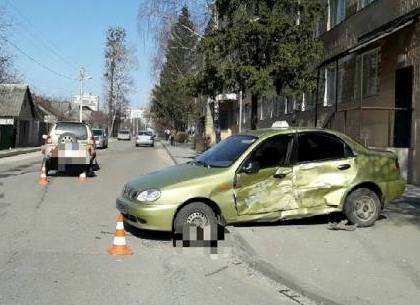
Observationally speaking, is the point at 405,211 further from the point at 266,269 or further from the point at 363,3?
the point at 363,3

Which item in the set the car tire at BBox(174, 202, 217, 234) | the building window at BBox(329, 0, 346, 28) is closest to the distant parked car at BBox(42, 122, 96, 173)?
the building window at BBox(329, 0, 346, 28)

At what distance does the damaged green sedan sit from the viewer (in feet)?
31.1

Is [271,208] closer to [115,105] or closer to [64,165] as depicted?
[64,165]

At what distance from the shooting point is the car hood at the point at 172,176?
9.62 m

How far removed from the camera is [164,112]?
8831 cm

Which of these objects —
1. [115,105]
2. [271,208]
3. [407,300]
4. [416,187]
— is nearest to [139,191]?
[271,208]

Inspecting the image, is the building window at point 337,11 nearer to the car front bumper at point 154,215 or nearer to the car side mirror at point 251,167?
the car side mirror at point 251,167

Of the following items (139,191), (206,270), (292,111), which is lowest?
(206,270)

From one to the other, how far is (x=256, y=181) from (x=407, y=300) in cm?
381

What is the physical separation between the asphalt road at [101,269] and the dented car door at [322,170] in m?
1.65

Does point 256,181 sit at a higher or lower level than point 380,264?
higher

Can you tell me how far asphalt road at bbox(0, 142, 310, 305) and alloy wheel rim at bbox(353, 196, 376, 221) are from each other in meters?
2.38

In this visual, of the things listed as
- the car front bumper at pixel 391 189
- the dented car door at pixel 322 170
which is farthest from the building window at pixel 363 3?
the dented car door at pixel 322 170

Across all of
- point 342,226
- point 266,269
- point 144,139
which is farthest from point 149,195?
point 144,139
